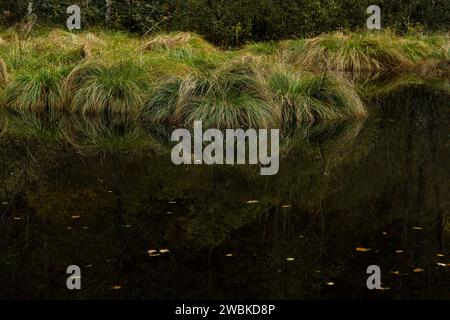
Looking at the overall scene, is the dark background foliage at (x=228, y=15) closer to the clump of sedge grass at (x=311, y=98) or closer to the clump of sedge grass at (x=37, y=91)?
the clump of sedge grass at (x=37, y=91)

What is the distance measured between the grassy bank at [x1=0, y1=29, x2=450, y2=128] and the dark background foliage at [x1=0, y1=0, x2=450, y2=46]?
12.0ft

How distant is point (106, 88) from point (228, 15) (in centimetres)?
747

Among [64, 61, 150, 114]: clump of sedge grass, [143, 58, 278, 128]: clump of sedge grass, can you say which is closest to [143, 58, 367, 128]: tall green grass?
[143, 58, 278, 128]: clump of sedge grass

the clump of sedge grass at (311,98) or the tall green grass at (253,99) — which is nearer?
the tall green grass at (253,99)

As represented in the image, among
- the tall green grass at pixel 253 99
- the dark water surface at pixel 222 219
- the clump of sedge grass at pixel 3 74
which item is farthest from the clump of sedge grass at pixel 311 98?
the clump of sedge grass at pixel 3 74

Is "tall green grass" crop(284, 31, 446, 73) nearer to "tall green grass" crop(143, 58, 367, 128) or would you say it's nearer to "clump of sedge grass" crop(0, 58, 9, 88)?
"tall green grass" crop(143, 58, 367, 128)

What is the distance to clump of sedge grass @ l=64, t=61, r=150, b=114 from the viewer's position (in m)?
12.6

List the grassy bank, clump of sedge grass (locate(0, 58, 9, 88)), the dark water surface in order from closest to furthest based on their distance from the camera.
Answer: the dark water surface → the grassy bank → clump of sedge grass (locate(0, 58, 9, 88))

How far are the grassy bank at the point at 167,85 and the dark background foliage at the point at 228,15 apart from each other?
3648mm

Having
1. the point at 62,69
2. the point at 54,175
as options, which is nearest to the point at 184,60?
the point at 62,69

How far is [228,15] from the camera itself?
1948 cm

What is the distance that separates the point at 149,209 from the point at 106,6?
13430mm

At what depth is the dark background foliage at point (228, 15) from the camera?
1950 centimetres

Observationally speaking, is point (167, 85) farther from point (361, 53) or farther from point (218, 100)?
point (361, 53)
